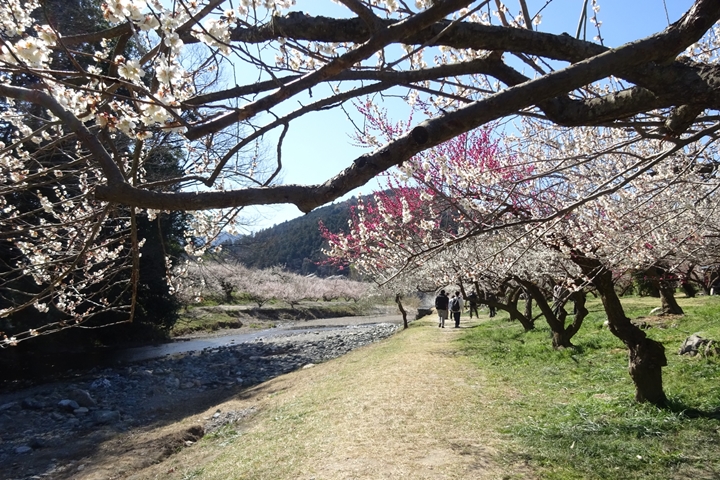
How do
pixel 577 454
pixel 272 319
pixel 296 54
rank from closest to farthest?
pixel 296 54, pixel 577 454, pixel 272 319

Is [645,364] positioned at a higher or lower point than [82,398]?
higher

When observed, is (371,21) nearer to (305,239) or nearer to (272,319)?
(272,319)

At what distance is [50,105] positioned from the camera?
1.96 meters

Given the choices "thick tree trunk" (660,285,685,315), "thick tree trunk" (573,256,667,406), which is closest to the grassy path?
"thick tree trunk" (573,256,667,406)

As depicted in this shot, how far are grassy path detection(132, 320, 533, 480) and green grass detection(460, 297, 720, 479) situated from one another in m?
0.42

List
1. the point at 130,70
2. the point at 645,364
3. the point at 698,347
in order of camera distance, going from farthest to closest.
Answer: the point at 698,347
the point at 645,364
the point at 130,70

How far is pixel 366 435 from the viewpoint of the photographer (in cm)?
546

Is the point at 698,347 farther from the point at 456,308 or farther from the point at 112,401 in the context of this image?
the point at 456,308

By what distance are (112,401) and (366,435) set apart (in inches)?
330

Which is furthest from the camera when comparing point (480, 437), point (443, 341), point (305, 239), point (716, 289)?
point (305, 239)

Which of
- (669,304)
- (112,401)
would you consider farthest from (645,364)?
(112,401)

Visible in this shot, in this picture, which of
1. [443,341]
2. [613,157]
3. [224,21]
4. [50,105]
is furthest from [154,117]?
[443,341]

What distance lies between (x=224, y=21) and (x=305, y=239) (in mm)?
75491

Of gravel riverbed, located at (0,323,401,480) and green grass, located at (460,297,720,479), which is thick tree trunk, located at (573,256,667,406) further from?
gravel riverbed, located at (0,323,401,480)
